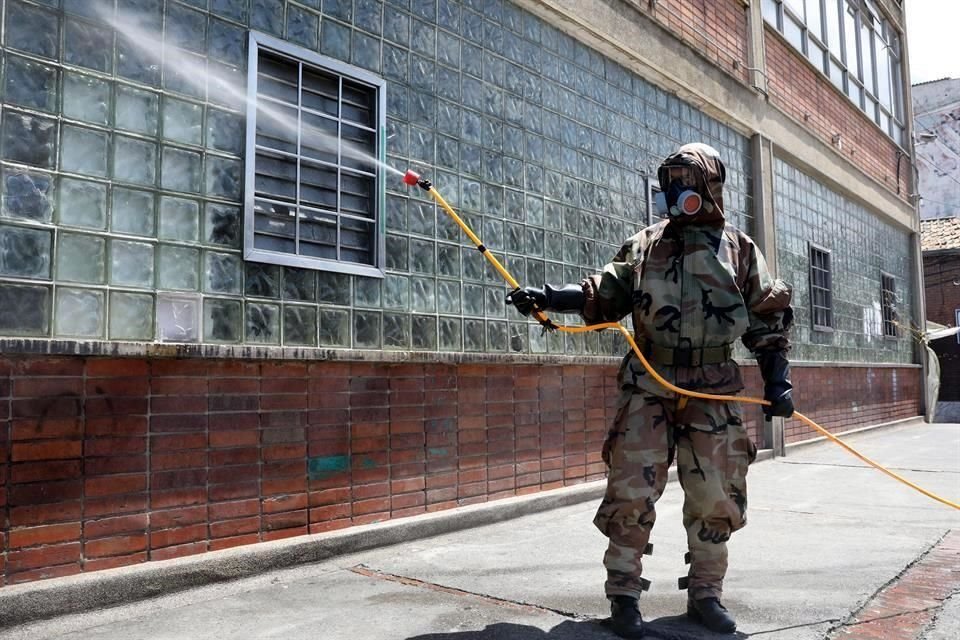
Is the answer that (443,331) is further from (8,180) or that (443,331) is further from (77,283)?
(8,180)

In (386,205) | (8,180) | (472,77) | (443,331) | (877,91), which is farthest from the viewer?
(877,91)

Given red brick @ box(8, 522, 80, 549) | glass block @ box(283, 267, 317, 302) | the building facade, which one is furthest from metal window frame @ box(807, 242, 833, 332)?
red brick @ box(8, 522, 80, 549)

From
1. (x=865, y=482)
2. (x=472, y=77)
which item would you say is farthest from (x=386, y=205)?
(x=865, y=482)

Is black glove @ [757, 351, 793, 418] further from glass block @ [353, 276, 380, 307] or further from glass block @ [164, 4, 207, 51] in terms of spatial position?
glass block @ [164, 4, 207, 51]

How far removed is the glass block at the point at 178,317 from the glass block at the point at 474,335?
1942 millimetres

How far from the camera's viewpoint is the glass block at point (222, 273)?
3.88m

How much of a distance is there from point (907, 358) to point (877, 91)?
196 inches

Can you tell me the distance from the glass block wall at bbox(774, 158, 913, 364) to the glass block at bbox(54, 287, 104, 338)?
27.3 ft

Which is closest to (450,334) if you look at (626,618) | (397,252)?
(397,252)

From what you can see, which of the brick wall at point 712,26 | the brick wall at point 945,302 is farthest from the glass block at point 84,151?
the brick wall at point 945,302

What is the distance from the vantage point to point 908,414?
577 inches

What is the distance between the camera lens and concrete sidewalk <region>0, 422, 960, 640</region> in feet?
10.1

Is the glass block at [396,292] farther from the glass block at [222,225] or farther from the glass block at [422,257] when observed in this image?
the glass block at [222,225]

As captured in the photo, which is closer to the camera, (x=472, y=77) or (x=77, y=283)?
(x=77, y=283)
